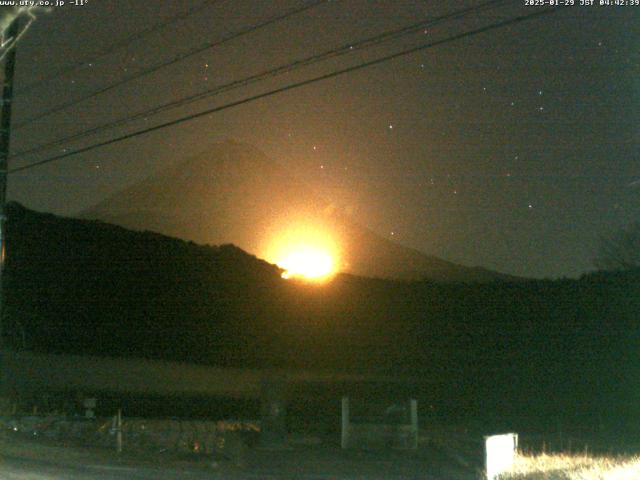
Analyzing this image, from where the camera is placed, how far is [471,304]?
33562mm

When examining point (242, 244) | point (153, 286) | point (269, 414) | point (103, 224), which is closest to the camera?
point (269, 414)

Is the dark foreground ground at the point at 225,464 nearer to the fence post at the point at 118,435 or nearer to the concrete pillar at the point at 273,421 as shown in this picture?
the fence post at the point at 118,435

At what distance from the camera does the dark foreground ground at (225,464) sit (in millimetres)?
14109

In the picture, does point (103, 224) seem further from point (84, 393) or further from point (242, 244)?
point (84, 393)

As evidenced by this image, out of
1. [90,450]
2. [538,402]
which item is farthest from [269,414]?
[538,402]

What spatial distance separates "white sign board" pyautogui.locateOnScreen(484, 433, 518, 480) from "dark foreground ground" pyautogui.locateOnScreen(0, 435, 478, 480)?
64 cm

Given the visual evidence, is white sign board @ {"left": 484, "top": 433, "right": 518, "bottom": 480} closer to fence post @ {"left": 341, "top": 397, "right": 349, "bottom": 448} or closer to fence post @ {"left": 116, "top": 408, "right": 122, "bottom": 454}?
fence post @ {"left": 341, "top": 397, "right": 349, "bottom": 448}

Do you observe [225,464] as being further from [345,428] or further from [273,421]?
[345,428]

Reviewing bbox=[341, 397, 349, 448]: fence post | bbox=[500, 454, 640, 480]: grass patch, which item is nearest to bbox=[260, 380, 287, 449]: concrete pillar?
bbox=[341, 397, 349, 448]: fence post

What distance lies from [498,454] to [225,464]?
5.36 metres

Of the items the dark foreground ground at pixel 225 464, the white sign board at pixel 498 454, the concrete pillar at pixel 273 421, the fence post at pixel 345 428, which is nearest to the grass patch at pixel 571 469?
the white sign board at pixel 498 454

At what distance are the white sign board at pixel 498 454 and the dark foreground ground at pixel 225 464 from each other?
0.64 metres

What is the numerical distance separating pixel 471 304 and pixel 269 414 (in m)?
16.3

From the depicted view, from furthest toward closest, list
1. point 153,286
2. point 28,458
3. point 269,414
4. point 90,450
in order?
point 153,286
point 269,414
point 90,450
point 28,458
